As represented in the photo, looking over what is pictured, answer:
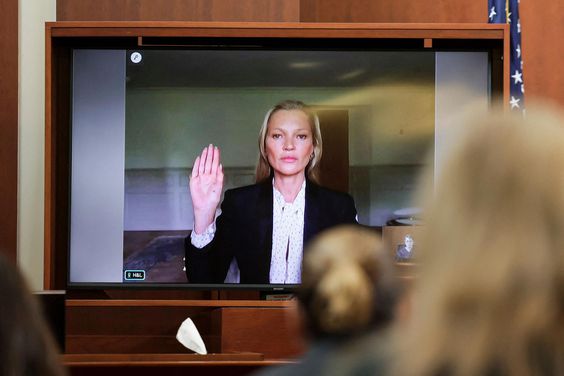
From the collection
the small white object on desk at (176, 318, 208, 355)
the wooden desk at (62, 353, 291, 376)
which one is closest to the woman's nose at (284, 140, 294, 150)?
the small white object on desk at (176, 318, 208, 355)

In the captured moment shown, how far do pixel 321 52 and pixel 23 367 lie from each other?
3916 mm

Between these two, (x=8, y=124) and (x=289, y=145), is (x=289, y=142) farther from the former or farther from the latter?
(x=8, y=124)

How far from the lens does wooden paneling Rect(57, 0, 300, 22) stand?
219 inches

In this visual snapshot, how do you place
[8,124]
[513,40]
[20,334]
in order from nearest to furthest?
[20,334] < [8,124] < [513,40]

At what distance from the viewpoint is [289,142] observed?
542cm

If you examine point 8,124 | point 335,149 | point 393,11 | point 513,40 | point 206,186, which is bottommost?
point 206,186

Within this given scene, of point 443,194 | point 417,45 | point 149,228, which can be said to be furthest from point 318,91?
point 443,194

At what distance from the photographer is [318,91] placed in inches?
213

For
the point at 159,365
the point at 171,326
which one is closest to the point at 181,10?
the point at 171,326

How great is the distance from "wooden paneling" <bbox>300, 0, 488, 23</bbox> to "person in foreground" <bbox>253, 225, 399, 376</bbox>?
5402 mm

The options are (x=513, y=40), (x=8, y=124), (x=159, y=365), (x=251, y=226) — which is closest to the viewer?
(x=159, y=365)

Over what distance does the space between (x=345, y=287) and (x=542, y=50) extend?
5369 mm

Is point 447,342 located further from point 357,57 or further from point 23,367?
point 357,57

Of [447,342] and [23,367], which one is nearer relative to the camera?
[447,342]
